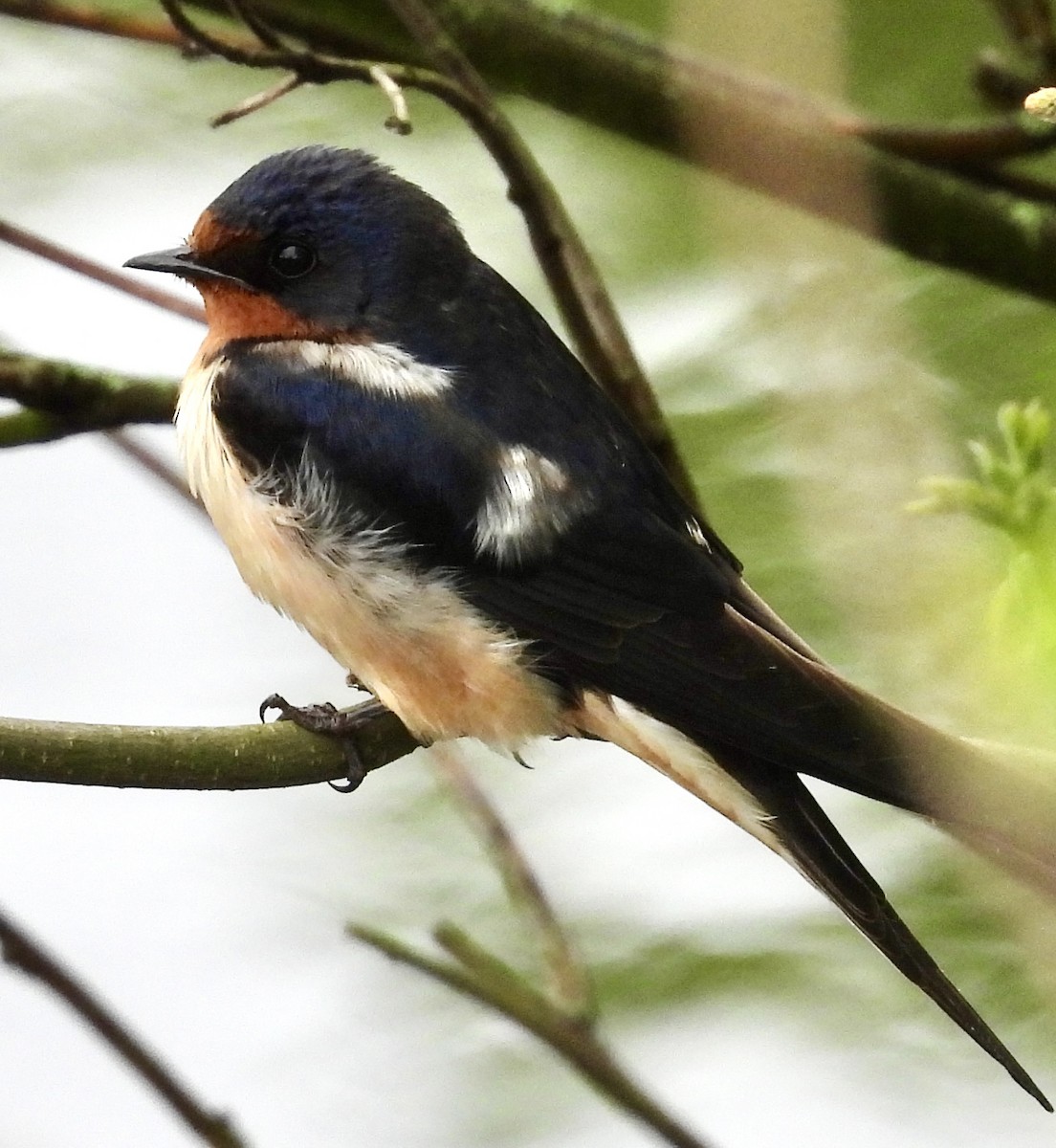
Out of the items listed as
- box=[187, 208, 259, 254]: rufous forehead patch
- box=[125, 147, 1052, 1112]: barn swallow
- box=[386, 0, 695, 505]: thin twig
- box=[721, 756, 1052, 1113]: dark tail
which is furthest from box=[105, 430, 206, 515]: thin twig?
box=[721, 756, 1052, 1113]: dark tail

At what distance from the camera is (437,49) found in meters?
2.06

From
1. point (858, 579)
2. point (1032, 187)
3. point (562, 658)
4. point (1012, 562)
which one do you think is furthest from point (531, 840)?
point (1012, 562)

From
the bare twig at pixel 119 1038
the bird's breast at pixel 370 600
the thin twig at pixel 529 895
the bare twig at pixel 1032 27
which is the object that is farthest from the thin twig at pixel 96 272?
the bare twig at pixel 1032 27

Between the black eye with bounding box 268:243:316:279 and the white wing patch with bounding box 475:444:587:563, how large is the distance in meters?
0.36

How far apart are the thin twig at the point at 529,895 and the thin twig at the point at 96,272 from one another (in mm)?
581

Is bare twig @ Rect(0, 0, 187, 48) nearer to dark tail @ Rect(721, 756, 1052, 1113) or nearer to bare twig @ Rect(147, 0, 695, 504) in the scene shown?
bare twig @ Rect(147, 0, 695, 504)

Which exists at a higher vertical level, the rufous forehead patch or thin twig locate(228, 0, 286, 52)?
thin twig locate(228, 0, 286, 52)

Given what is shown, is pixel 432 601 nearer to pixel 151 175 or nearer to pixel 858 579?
pixel 858 579

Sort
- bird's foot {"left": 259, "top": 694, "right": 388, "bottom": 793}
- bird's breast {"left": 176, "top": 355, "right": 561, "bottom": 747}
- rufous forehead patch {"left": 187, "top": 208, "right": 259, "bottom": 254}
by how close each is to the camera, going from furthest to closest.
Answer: rufous forehead patch {"left": 187, "top": 208, "right": 259, "bottom": 254} → bird's breast {"left": 176, "top": 355, "right": 561, "bottom": 747} → bird's foot {"left": 259, "top": 694, "right": 388, "bottom": 793}

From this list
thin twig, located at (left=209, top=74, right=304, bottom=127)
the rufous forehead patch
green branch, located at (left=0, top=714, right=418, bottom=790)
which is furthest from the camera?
the rufous forehead patch

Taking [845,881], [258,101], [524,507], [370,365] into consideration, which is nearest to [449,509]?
[524,507]

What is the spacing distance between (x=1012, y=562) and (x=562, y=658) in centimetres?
91

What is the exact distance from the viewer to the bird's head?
231cm

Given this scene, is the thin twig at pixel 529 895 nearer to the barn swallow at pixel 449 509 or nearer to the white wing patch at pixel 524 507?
the barn swallow at pixel 449 509
